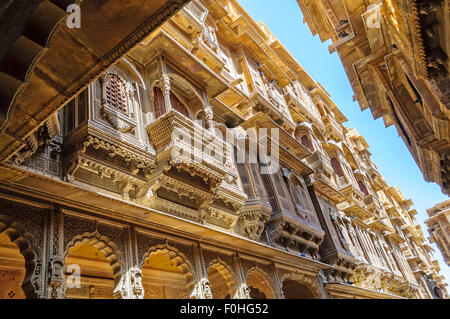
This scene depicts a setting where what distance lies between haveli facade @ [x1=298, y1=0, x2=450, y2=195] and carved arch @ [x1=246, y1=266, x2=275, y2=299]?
581 centimetres

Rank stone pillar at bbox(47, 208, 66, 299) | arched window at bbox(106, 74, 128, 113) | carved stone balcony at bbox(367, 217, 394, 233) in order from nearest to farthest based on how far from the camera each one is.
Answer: stone pillar at bbox(47, 208, 66, 299), arched window at bbox(106, 74, 128, 113), carved stone balcony at bbox(367, 217, 394, 233)

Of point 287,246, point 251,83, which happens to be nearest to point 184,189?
point 287,246

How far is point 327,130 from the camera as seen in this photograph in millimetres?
21656

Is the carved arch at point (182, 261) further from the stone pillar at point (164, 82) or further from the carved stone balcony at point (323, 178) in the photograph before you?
the carved stone balcony at point (323, 178)

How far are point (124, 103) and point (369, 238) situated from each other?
16762mm

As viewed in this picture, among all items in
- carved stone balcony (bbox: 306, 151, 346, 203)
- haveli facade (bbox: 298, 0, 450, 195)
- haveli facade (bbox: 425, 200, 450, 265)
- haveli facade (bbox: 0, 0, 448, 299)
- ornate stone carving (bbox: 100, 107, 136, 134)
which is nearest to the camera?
haveli facade (bbox: 0, 0, 448, 299)

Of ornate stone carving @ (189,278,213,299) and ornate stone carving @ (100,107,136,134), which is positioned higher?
ornate stone carving @ (100,107,136,134)

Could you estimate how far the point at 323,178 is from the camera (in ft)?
53.5

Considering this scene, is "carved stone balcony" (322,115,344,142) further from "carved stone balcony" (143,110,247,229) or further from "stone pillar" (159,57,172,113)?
"stone pillar" (159,57,172,113)

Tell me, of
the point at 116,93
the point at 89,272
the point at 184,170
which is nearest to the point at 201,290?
the point at 184,170

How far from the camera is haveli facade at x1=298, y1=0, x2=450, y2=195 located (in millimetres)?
6559

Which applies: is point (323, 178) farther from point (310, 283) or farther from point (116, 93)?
point (116, 93)

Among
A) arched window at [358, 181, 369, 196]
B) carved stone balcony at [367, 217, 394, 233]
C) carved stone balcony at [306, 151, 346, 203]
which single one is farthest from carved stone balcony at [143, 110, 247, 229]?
arched window at [358, 181, 369, 196]
